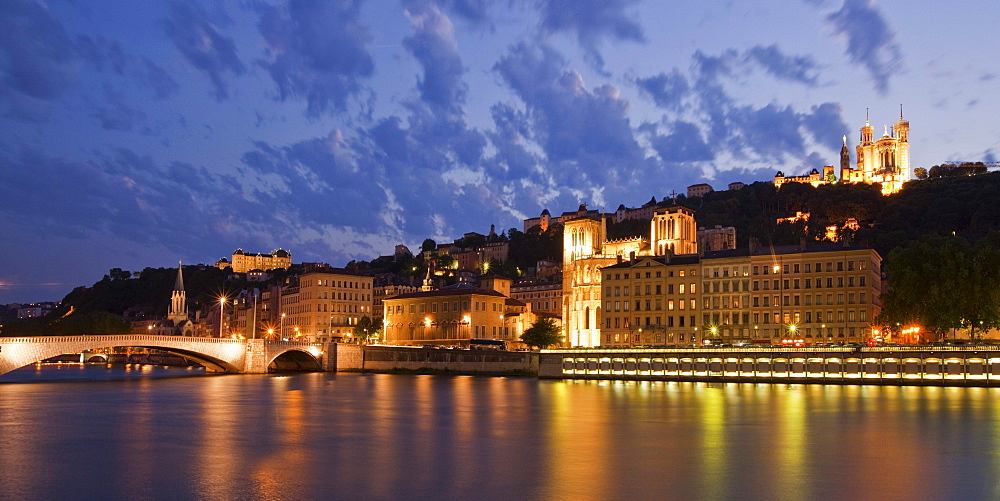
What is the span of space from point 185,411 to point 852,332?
73.3 metres

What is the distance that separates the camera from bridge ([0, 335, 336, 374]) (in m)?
74.3

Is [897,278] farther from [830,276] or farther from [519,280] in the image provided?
[519,280]

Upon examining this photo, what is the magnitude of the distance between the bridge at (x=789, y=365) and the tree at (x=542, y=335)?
1882cm

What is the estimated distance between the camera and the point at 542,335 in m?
113

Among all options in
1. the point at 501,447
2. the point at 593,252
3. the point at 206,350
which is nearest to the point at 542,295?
the point at 593,252

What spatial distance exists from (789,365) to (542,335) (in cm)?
3893

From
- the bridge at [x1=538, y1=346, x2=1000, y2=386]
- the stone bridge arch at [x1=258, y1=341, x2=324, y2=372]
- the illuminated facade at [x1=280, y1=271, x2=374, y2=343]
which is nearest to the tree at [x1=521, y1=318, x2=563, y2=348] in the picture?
the bridge at [x1=538, y1=346, x2=1000, y2=386]

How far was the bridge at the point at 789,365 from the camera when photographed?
7150 cm

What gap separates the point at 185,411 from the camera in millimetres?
48719

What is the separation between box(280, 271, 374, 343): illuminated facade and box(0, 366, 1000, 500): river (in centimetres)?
7805

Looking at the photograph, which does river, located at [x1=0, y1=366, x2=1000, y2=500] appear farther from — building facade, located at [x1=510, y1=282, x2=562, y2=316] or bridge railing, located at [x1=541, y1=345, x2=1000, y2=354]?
building facade, located at [x1=510, y1=282, x2=562, y2=316]

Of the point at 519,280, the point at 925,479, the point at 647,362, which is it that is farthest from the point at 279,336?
the point at 925,479

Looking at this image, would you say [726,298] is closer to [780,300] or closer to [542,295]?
[780,300]

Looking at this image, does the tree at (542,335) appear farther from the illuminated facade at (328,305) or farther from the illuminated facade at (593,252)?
the illuminated facade at (328,305)
